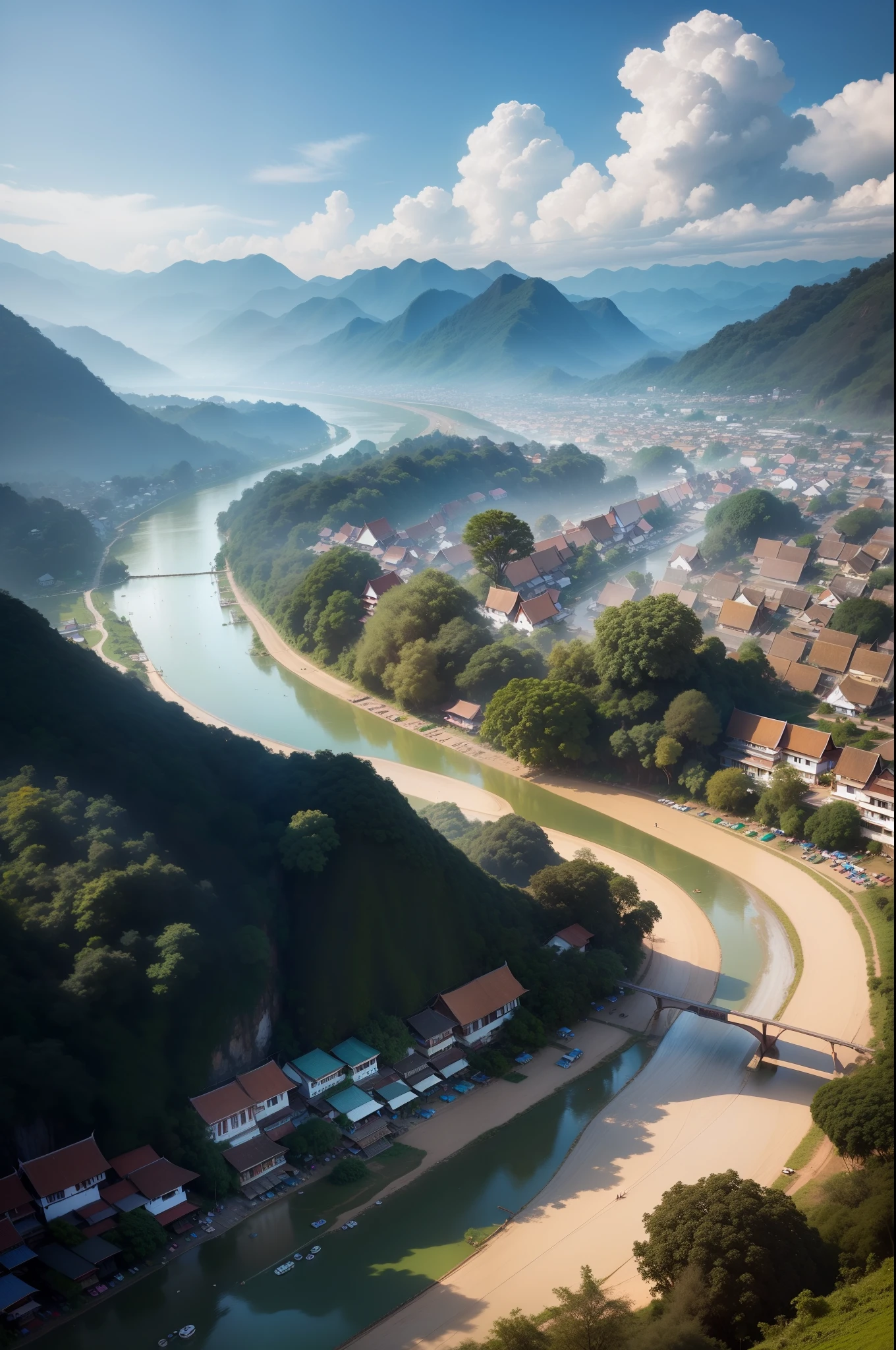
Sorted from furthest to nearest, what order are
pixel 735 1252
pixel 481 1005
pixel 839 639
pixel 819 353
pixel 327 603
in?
pixel 327 603, pixel 819 353, pixel 839 639, pixel 481 1005, pixel 735 1252

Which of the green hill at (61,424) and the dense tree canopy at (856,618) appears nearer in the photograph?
the dense tree canopy at (856,618)

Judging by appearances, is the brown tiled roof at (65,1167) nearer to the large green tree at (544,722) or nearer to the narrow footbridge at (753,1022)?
the narrow footbridge at (753,1022)

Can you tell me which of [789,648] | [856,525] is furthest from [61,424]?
[789,648]

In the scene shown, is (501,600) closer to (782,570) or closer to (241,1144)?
(782,570)

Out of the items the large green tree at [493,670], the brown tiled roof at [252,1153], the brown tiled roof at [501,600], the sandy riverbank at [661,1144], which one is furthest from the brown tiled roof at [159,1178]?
the brown tiled roof at [501,600]

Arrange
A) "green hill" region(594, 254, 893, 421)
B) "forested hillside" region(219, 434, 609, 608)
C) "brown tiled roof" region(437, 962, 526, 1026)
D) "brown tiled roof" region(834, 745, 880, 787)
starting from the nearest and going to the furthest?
"green hill" region(594, 254, 893, 421), "brown tiled roof" region(437, 962, 526, 1026), "brown tiled roof" region(834, 745, 880, 787), "forested hillside" region(219, 434, 609, 608)

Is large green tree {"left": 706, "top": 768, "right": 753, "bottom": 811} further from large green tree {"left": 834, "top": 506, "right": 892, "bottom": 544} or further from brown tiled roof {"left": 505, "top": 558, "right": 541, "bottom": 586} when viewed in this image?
brown tiled roof {"left": 505, "top": 558, "right": 541, "bottom": 586}

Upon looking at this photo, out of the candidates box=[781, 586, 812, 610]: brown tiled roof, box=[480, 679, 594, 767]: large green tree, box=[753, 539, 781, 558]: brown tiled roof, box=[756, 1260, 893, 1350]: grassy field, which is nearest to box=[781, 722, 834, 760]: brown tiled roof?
box=[480, 679, 594, 767]: large green tree
